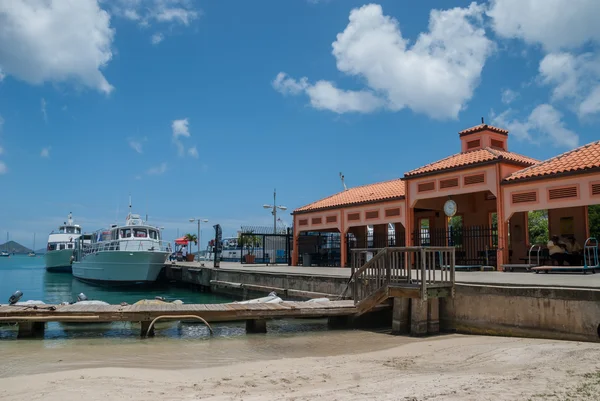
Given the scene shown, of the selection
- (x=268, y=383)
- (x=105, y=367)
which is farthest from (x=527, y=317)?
(x=105, y=367)

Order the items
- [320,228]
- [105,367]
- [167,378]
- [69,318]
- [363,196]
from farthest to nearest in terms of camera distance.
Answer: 1. [320,228]
2. [363,196]
3. [69,318]
4. [105,367]
5. [167,378]

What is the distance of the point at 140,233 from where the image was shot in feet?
111

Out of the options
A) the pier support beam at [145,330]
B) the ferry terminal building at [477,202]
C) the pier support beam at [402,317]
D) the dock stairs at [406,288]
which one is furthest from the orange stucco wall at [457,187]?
the pier support beam at [145,330]

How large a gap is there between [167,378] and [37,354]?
156 inches

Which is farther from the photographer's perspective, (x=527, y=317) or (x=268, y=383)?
(x=527, y=317)

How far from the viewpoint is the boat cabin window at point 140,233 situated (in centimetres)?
3366

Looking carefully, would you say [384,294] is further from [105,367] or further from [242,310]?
[105,367]

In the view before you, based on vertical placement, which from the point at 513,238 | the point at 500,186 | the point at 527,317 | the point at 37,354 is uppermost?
the point at 500,186

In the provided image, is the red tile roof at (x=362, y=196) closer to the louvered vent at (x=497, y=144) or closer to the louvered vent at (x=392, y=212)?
the louvered vent at (x=392, y=212)

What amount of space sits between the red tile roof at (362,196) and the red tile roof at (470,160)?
180 cm

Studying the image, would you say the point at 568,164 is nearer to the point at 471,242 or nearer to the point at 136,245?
the point at 471,242

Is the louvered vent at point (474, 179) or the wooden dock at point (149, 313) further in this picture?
the louvered vent at point (474, 179)

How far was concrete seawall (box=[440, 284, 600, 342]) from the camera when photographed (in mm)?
8688

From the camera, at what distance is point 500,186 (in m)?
17.0
